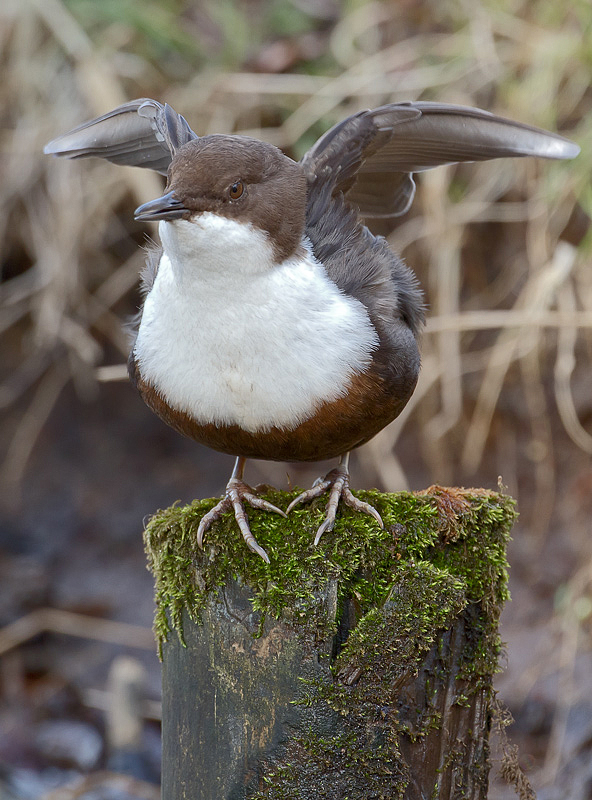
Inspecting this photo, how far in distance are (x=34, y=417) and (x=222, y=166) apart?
4092 mm

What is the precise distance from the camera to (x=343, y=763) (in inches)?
75.9

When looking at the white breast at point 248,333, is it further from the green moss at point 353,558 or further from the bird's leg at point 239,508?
the green moss at point 353,558

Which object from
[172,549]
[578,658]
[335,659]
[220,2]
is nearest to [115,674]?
[578,658]

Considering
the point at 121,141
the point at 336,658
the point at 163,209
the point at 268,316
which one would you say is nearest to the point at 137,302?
the point at 121,141

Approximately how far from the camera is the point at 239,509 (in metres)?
2.20

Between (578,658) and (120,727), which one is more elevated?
(578,658)

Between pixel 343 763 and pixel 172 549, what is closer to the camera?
pixel 343 763

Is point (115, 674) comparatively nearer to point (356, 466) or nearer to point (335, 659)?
point (356, 466)

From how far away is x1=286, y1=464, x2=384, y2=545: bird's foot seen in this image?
2080mm

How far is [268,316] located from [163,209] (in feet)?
1.19

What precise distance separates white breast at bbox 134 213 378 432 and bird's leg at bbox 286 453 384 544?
0.20 metres

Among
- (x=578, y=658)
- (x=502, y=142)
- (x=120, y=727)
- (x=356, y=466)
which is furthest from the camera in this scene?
(x=356, y=466)

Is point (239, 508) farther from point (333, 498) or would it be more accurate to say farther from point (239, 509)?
point (333, 498)

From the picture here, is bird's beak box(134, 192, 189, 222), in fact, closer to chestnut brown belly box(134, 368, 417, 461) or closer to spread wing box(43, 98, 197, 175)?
chestnut brown belly box(134, 368, 417, 461)
